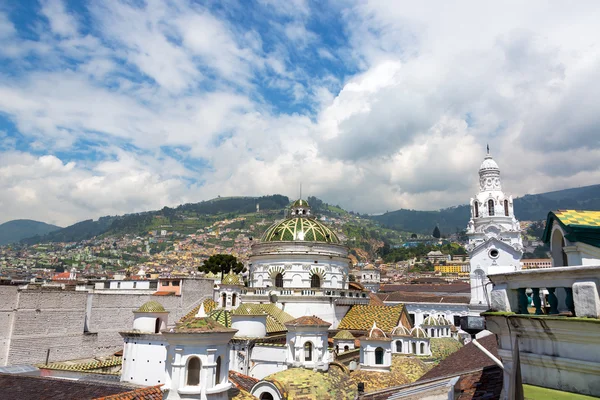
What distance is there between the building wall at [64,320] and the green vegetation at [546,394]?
32599 mm

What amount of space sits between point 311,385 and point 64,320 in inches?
949

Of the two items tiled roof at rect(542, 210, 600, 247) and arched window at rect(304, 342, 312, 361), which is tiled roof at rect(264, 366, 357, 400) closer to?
arched window at rect(304, 342, 312, 361)

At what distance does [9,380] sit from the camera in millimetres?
16109

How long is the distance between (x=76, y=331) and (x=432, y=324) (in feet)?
93.9

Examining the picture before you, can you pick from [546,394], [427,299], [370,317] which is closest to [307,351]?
[370,317]

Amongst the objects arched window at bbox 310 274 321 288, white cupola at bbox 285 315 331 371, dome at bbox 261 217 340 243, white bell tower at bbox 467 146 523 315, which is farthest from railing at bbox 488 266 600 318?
white bell tower at bbox 467 146 523 315

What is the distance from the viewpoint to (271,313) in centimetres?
2759

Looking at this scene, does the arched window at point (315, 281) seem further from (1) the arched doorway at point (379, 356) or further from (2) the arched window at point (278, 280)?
(1) the arched doorway at point (379, 356)

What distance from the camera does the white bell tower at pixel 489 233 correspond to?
3119 cm

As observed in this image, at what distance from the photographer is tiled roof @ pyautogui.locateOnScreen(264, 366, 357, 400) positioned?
47.5 ft

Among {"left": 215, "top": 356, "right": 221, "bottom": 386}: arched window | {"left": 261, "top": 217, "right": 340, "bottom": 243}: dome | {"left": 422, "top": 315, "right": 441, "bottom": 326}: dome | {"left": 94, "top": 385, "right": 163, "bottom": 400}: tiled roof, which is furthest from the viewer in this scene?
{"left": 422, "top": 315, "right": 441, "bottom": 326}: dome

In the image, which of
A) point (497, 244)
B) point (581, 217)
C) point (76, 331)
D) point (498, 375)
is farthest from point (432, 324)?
point (581, 217)

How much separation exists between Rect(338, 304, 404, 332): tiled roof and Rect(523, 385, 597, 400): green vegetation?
1006 inches

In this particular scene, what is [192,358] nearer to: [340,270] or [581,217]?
[581,217]
